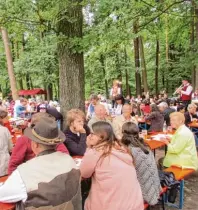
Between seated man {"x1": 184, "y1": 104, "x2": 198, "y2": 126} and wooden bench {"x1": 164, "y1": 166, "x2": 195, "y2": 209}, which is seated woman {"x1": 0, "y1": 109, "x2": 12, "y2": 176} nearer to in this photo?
wooden bench {"x1": 164, "y1": 166, "x2": 195, "y2": 209}

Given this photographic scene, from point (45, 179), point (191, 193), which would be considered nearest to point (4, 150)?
point (45, 179)

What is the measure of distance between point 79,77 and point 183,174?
3162 mm

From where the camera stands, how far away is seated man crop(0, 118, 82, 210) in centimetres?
204

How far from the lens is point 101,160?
279 cm

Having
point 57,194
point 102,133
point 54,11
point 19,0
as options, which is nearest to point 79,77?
point 54,11

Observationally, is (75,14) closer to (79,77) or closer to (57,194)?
(79,77)

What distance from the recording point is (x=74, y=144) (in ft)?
14.4

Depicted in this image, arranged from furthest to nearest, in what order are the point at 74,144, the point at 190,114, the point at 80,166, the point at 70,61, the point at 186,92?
the point at 186,92
the point at 190,114
the point at 70,61
the point at 74,144
the point at 80,166

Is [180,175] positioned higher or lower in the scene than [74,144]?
lower

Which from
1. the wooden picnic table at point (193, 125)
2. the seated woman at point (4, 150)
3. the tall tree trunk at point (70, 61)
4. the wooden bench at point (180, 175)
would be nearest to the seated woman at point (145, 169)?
the wooden bench at point (180, 175)

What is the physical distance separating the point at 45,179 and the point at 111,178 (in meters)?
0.82

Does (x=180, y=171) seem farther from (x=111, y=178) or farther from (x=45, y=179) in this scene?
(x=45, y=179)

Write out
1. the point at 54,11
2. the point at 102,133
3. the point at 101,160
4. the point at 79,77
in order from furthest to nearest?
the point at 79,77, the point at 54,11, the point at 102,133, the point at 101,160

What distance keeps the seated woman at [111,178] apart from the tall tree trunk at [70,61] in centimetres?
368
